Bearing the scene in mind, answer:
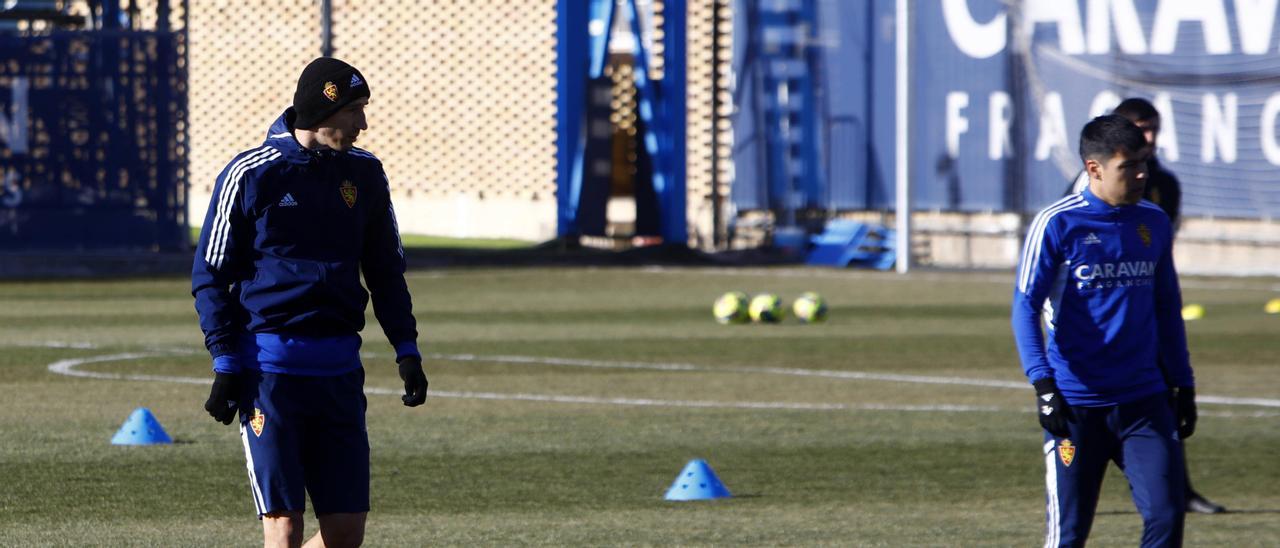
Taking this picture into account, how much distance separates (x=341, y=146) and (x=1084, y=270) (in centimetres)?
216

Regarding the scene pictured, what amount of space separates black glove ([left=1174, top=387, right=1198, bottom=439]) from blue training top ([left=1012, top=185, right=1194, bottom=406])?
0.09 feet

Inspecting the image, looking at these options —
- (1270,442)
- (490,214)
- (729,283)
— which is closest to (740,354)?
(1270,442)

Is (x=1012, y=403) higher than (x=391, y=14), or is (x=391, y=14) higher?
(x=391, y=14)

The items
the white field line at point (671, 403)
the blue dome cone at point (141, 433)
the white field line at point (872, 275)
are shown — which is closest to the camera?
the blue dome cone at point (141, 433)

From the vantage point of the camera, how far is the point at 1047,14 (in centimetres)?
3017

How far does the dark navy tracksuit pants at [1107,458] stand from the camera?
621 centimetres

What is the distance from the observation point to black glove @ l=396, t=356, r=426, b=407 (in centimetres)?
591

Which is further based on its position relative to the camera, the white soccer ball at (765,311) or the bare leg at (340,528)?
the white soccer ball at (765,311)

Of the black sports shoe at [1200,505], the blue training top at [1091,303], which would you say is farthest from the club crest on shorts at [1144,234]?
the black sports shoe at [1200,505]

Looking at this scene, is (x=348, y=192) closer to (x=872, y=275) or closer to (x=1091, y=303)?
(x=1091, y=303)

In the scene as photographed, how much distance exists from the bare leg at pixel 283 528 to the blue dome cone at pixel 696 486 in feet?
11.8

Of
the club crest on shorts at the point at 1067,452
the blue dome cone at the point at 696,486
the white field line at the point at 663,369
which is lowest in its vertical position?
the blue dome cone at the point at 696,486

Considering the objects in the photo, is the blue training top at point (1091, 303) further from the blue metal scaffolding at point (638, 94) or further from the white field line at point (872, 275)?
the blue metal scaffolding at point (638, 94)

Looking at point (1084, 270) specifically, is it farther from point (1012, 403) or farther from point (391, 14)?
point (391, 14)
